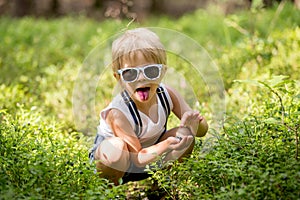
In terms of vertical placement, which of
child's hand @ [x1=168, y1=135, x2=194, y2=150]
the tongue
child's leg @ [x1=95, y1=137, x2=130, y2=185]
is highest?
the tongue

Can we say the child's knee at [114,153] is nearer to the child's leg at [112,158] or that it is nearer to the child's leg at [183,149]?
the child's leg at [112,158]

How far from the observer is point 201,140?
3.75m

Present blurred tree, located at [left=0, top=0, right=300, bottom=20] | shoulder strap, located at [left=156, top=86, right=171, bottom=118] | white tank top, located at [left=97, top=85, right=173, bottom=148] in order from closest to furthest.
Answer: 1. white tank top, located at [left=97, top=85, right=173, bottom=148]
2. shoulder strap, located at [left=156, top=86, right=171, bottom=118]
3. blurred tree, located at [left=0, top=0, right=300, bottom=20]

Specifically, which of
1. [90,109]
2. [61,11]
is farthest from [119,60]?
[61,11]

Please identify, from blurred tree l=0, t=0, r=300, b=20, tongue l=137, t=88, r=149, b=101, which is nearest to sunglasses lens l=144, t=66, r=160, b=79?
tongue l=137, t=88, r=149, b=101

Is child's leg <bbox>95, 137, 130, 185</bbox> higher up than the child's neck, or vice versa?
the child's neck

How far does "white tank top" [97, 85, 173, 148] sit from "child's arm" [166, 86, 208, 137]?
12cm

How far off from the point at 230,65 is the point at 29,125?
3.01 metres

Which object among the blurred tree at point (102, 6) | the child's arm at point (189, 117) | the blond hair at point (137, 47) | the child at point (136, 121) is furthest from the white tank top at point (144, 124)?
the blurred tree at point (102, 6)

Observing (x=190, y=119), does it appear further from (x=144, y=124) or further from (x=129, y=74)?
(x=129, y=74)

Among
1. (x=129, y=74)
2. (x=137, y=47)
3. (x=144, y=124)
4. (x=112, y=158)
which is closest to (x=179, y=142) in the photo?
(x=144, y=124)

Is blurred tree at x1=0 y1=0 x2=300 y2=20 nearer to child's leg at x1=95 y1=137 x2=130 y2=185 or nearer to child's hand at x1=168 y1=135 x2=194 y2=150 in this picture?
child's hand at x1=168 y1=135 x2=194 y2=150

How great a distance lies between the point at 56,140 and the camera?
12.3 feet

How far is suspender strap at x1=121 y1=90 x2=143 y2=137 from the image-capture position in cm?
349
